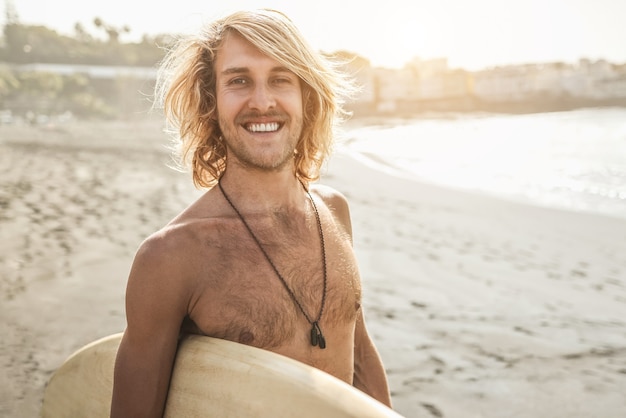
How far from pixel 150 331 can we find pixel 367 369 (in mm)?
925

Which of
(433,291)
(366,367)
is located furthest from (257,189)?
(433,291)

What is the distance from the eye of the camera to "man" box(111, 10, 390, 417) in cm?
146

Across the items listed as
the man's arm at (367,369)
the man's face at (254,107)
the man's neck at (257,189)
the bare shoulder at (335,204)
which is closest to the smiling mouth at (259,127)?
the man's face at (254,107)

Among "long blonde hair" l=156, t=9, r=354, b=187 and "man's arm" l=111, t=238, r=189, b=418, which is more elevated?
"long blonde hair" l=156, t=9, r=354, b=187

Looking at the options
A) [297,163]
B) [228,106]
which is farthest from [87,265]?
[228,106]

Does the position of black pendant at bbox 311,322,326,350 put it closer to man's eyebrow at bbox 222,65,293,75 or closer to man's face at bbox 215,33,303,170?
man's face at bbox 215,33,303,170

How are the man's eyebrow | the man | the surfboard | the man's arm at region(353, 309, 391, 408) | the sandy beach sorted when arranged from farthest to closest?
the sandy beach
the man's arm at region(353, 309, 391, 408)
the man's eyebrow
the man
the surfboard

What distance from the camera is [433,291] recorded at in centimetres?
455

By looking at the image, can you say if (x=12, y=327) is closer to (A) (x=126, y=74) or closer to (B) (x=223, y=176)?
(B) (x=223, y=176)

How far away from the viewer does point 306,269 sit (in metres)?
1.75

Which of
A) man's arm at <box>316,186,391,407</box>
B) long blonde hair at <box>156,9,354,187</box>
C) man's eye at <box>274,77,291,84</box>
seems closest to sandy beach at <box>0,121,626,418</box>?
man's arm at <box>316,186,391,407</box>

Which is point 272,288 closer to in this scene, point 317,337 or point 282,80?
point 317,337

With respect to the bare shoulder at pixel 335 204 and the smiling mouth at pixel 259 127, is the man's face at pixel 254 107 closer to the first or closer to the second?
the smiling mouth at pixel 259 127

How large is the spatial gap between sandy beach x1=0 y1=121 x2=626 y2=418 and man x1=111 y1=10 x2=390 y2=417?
133cm
